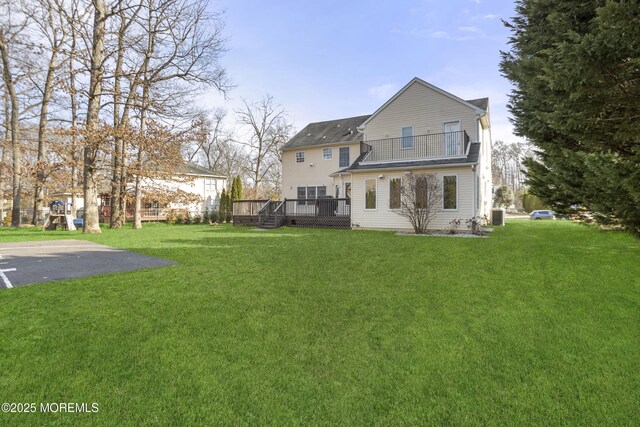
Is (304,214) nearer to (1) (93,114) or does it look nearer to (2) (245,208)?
(2) (245,208)

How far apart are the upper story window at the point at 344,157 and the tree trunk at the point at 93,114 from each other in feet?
44.5

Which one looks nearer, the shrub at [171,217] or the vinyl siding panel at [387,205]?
the vinyl siding panel at [387,205]

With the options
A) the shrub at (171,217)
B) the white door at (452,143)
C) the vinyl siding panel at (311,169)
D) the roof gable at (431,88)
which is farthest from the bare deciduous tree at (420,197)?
the shrub at (171,217)

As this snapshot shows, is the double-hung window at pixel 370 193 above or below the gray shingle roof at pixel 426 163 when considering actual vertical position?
below

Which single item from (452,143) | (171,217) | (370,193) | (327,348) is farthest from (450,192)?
Result: (171,217)

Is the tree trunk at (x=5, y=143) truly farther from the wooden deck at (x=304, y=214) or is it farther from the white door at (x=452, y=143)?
the white door at (x=452, y=143)

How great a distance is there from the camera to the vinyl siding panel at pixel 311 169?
21855mm

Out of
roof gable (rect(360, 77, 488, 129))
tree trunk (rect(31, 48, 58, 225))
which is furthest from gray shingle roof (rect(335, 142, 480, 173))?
tree trunk (rect(31, 48, 58, 225))

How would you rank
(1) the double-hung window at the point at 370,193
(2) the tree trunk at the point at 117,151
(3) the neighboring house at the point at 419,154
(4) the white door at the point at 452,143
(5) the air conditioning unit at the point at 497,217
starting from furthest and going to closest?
(5) the air conditioning unit at the point at 497,217 → (1) the double-hung window at the point at 370,193 → (2) the tree trunk at the point at 117,151 → (4) the white door at the point at 452,143 → (3) the neighboring house at the point at 419,154

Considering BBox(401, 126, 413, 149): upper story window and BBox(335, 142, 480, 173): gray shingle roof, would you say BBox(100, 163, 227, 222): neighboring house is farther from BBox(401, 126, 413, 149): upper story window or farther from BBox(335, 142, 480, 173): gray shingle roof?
BBox(401, 126, 413, 149): upper story window

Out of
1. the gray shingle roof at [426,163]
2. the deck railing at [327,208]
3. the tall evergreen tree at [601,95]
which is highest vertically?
the gray shingle roof at [426,163]

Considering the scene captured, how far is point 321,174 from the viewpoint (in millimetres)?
22406

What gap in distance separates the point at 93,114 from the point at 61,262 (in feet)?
34.3

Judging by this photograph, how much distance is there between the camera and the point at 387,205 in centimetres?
1545
